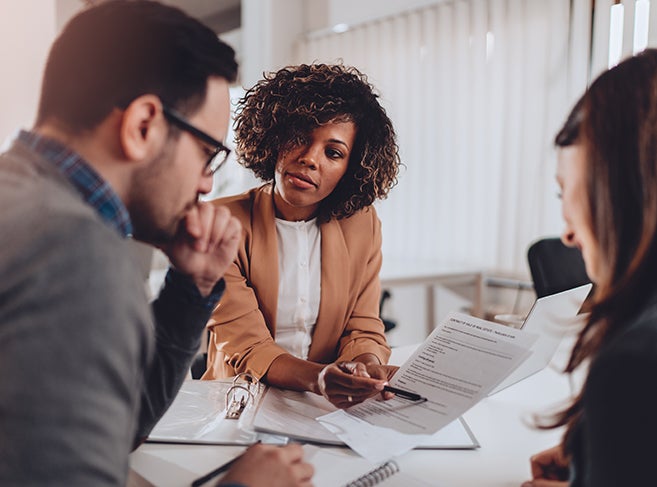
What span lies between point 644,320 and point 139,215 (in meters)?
0.60

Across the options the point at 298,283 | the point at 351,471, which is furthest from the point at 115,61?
the point at 298,283

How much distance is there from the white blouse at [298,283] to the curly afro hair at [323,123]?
0.09 metres

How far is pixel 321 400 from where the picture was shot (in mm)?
1094

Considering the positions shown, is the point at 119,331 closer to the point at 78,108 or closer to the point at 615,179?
the point at 78,108

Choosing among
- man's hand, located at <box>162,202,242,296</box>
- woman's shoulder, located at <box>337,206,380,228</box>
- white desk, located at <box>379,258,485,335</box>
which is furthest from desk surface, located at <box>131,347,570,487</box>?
white desk, located at <box>379,258,485,335</box>

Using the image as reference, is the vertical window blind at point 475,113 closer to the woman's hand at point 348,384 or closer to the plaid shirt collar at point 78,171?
the woman's hand at point 348,384

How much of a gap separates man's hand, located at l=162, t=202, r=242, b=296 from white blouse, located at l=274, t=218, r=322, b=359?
43 cm

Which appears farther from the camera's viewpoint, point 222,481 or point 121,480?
point 222,481

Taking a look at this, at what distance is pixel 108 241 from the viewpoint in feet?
1.71

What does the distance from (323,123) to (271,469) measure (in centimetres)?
93

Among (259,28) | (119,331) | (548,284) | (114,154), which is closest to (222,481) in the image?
(119,331)

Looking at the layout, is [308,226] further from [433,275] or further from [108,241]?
[433,275]

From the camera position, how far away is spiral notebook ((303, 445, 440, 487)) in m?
0.77

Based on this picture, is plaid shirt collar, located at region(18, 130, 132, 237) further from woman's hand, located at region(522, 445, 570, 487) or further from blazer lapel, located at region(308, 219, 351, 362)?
blazer lapel, located at region(308, 219, 351, 362)
